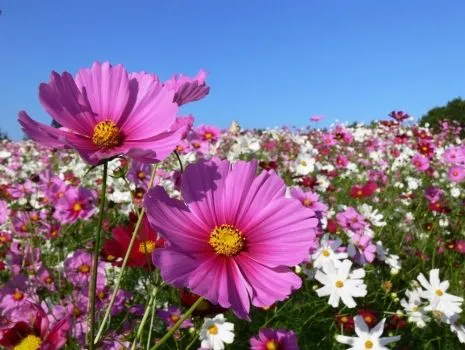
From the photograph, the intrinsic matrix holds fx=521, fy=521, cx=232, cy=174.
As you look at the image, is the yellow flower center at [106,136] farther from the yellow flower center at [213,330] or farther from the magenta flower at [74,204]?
the magenta flower at [74,204]

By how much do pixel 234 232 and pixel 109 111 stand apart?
248mm

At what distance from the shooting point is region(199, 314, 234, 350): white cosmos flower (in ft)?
5.26

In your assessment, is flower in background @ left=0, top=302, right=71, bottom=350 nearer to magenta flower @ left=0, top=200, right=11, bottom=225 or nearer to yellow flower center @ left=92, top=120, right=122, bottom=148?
yellow flower center @ left=92, top=120, right=122, bottom=148

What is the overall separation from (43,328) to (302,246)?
0.43 meters

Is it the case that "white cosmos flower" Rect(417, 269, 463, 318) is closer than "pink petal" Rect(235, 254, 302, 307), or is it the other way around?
"pink petal" Rect(235, 254, 302, 307)

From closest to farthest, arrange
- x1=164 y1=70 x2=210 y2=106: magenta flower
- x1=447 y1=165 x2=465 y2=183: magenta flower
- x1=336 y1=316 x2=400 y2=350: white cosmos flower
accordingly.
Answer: x1=164 y1=70 x2=210 y2=106: magenta flower, x1=336 y1=316 x2=400 y2=350: white cosmos flower, x1=447 y1=165 x2=465 y2=183: magenta flower

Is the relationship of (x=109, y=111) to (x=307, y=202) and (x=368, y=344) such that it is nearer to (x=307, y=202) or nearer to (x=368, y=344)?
(x=368, y=344)

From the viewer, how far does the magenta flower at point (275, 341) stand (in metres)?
1.39

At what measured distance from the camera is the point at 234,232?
73 cm

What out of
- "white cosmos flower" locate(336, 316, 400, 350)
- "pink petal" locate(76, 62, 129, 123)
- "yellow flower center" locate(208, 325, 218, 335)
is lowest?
"white cosmos flower" locate(336, 316, 400, 350)

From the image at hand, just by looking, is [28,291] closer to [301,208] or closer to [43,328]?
[43,328]

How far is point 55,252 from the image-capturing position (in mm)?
2590

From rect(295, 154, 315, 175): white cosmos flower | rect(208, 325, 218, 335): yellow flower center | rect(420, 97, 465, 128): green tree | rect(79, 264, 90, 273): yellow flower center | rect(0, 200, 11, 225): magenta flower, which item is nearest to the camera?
rect(208, 325, 218, 335): yellow flower center

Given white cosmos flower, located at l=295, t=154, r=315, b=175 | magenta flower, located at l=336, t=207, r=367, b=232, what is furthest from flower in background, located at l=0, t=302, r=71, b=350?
white cosmos flower, located at l=295, t=154, r=315, b=175
